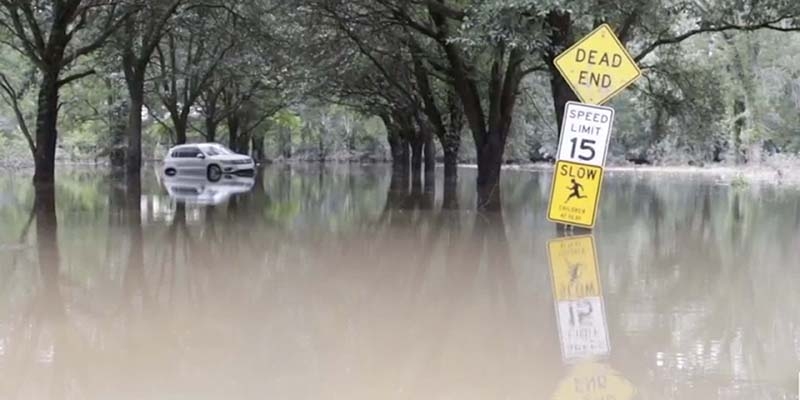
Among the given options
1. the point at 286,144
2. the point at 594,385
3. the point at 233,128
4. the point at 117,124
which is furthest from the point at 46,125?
the point at 286,144

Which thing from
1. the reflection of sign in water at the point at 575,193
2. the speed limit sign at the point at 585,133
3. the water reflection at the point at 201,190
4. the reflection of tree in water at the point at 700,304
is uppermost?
the speed limit sign at the point at 585,133

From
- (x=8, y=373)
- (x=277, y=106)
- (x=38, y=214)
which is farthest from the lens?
(x=277, y=106)

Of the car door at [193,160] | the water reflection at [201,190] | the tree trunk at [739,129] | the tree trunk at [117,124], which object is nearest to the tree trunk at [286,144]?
the tree trunk at [117,124]

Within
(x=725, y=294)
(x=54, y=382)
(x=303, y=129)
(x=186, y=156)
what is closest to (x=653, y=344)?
(x=725, y=294)

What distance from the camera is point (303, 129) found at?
66.1m

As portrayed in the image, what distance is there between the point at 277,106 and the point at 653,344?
135ft

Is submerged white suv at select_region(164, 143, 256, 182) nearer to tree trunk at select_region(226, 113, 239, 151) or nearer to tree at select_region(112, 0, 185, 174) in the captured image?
tree at select_region(112, 0, 185, 174)

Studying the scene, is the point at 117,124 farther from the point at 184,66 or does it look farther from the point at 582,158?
the point at 582,158

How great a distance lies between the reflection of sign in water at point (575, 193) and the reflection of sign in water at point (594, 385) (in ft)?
17.4

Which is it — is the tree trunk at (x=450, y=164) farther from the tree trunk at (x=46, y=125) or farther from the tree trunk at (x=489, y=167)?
the tree trunk at (x=46, y=125)

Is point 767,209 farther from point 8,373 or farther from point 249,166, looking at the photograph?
point 249,166

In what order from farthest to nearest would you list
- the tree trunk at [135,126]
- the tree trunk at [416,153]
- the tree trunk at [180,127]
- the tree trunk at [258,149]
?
the tree trunk at [258,149] → the tree trunk at [416,153] → the tree trunk at [180,127] → the tree trunk at [135,126]

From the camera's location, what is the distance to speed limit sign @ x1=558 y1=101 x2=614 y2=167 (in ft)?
33.8

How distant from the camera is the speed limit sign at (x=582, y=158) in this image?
10297 mm
